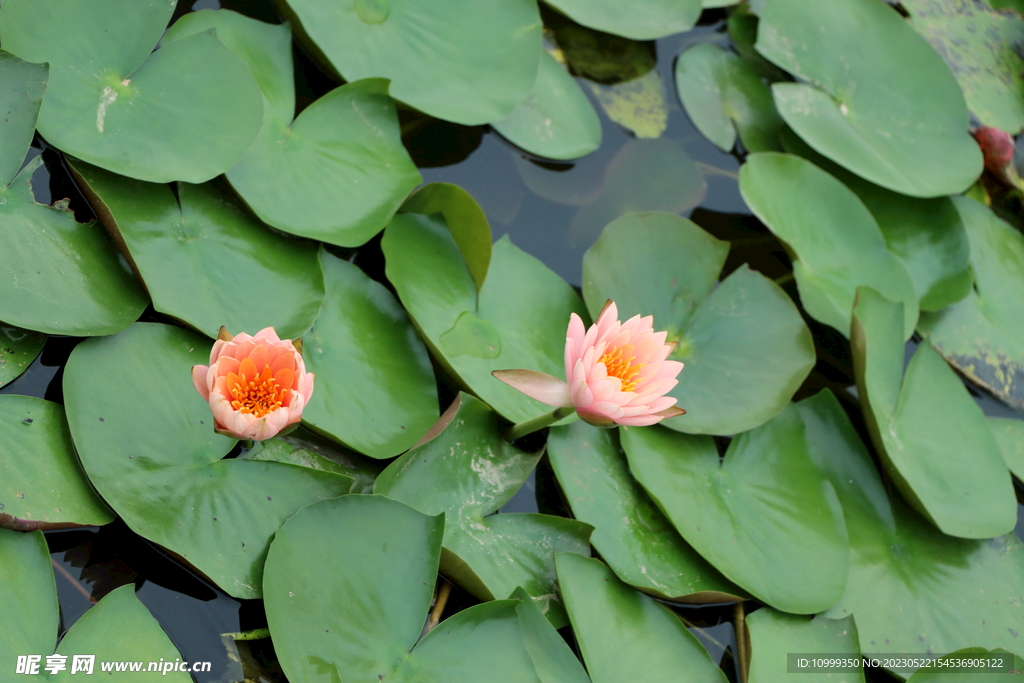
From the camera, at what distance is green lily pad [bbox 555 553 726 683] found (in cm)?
124

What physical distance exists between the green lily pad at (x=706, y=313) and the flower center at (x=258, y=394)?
0.78 metres

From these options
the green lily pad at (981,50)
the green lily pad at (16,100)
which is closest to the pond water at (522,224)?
the green lily pad at (16,100)

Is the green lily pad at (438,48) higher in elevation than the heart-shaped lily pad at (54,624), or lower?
higher

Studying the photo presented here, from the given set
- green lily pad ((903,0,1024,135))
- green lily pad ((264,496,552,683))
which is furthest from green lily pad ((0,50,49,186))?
green lily pad ((903,0,1024,135))

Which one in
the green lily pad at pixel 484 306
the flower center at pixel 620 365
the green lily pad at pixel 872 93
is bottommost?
the green lily pad at pixel 484 306

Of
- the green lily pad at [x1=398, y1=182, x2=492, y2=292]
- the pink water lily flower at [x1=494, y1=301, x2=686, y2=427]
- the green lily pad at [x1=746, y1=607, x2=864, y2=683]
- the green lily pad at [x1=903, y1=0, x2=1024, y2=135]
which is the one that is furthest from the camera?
the green lily pad at [x1=903, y1=0, x2=1024, y2=135]

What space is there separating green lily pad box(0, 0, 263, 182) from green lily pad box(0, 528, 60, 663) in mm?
699

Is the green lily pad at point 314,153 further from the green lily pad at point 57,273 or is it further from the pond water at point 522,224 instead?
the green lily pad at point 57,273

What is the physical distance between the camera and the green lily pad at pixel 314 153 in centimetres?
143

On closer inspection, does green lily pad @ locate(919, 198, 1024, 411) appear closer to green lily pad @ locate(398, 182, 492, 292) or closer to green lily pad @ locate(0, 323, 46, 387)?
green lily pad @ locate(398, 182, 492, 292)

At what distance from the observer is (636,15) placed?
2043 mm

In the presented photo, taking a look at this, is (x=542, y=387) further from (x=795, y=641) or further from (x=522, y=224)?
(x=795, y=641)

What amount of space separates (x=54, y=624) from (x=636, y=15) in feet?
6.96

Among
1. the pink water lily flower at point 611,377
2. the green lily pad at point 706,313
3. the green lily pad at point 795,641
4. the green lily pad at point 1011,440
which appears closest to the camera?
the pink water lily flower at point 611,377
